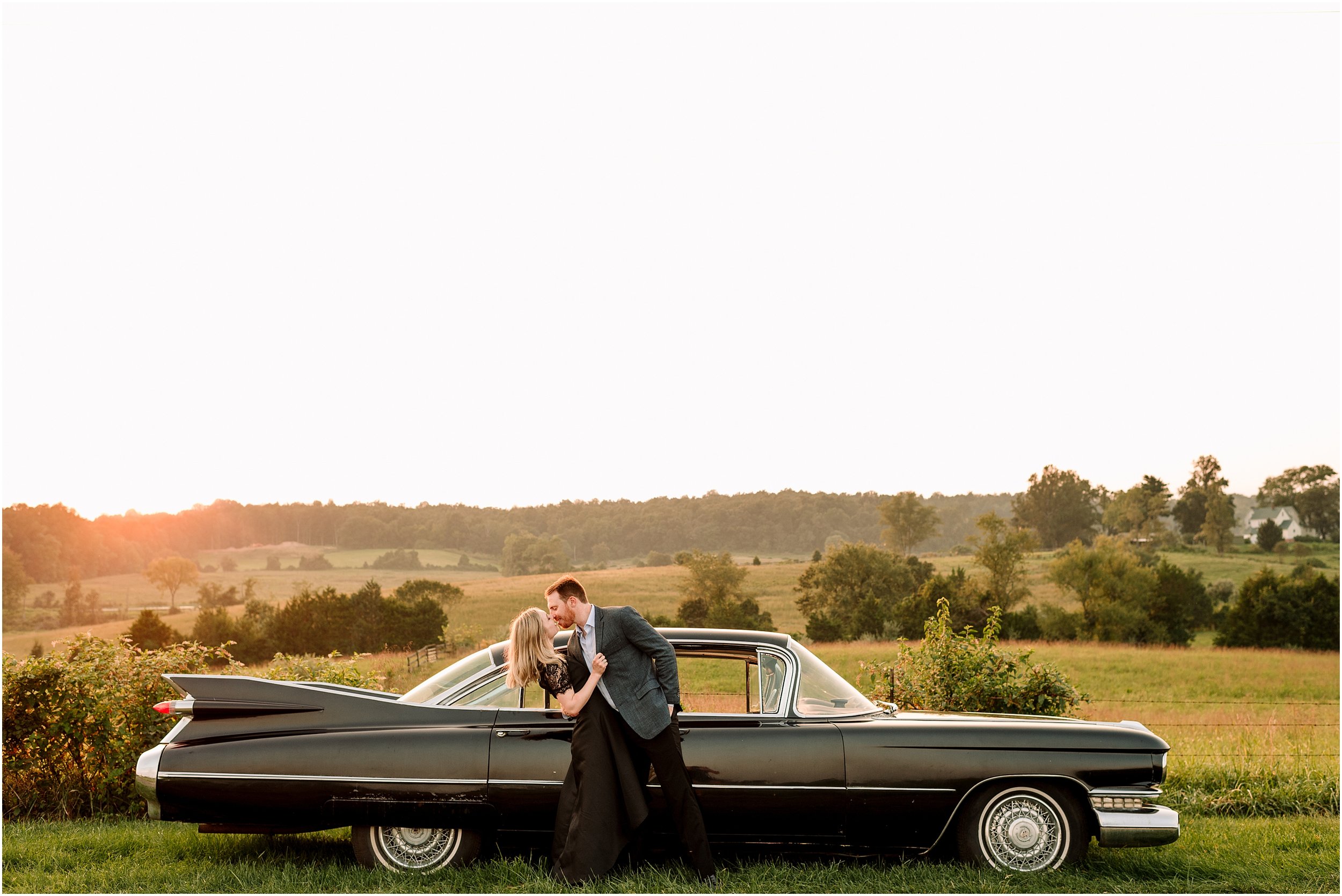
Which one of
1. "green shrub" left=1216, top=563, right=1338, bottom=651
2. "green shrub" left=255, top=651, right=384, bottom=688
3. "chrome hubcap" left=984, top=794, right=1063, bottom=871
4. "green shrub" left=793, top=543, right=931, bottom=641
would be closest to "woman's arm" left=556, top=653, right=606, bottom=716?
"chrome hubcap" left=984, top=794, right=1063, bottom=871

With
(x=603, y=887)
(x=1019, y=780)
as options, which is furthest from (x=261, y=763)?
(x=1019, y=780)

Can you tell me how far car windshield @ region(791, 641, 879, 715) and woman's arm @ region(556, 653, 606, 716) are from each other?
4.20 ft

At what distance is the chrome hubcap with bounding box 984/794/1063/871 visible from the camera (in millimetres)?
5996

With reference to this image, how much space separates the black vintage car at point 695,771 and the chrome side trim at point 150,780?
13mm

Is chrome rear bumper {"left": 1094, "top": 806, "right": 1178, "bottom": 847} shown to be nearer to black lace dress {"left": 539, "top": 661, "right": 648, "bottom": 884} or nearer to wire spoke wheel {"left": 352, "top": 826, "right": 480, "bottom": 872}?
black lace dress {"left": 539, "top": 661, "right": 648, "bottom": 884}

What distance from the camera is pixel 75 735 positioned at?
8117 millimetres

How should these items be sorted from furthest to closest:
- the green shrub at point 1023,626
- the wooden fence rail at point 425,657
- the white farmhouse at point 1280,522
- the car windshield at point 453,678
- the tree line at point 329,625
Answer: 1. the white farmhouse at point 1280,522
2. the green shrub at point 1023,626
3. the tree line at point 329,625
4. the wooden fence rail at point 425,657
5. the car windshield at point 453,678

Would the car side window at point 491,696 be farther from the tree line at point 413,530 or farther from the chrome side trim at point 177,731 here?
the tree line at point 413,530

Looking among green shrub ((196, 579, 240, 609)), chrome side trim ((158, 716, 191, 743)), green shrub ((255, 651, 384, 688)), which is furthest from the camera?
green shrub ((196, 579, 240, 609))

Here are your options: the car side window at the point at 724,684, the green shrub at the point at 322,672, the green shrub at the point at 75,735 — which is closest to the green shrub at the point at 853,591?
the green shrub at the point at 322,672

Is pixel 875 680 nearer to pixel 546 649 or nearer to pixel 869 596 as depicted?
pixel 546 649

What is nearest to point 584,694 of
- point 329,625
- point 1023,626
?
point 329,625

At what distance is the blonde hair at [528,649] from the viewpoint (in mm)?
5754

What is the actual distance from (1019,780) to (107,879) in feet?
17.9
